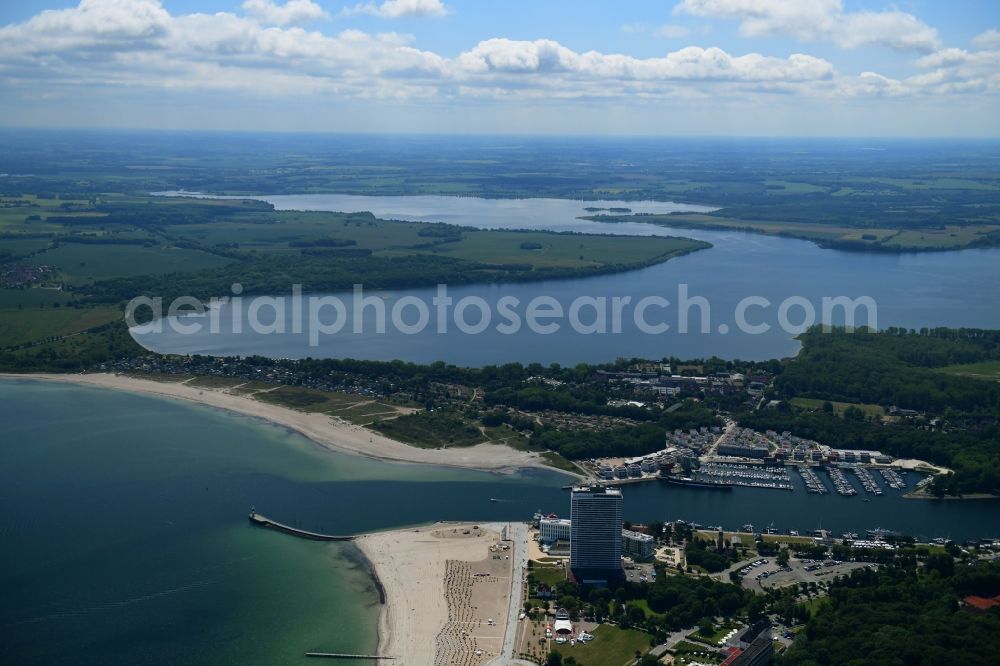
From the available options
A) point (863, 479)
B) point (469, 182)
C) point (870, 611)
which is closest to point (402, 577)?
point (870, 611)

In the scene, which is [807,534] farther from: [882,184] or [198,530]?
[882,184]

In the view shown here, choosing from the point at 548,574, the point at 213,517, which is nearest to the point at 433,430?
the point at 213,517

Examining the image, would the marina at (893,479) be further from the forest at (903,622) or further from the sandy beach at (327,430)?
the sandy beach at (327,430)

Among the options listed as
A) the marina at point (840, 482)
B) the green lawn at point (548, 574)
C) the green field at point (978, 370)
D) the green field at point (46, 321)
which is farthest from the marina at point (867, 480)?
the green field at point (46, 321)

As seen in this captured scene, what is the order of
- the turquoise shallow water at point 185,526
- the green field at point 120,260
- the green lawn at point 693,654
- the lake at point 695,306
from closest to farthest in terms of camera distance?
the green lawn at point 693,654, the turquoise shallow water at point 185,526, the lake at point 695,306, the green field at point 120,260

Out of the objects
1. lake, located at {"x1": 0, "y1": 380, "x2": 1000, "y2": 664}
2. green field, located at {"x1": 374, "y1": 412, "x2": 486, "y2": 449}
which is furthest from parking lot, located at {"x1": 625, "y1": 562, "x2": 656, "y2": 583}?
green field, located at {"x1": 374, "y1": 412, "x2": 486, "y2": 449}

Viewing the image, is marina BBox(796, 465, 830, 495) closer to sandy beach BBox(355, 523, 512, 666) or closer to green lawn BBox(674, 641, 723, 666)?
sandy beach BBox(355, 523, 512, 666)

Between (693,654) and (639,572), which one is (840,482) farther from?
(693,654)
